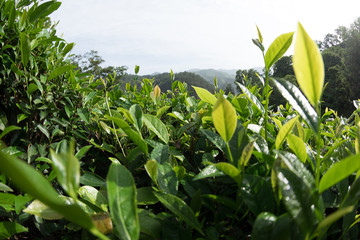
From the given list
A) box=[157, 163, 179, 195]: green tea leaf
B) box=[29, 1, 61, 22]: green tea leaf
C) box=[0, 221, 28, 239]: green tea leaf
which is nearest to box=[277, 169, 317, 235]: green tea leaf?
box=[157, 163, 179, 195]: green tea leaf

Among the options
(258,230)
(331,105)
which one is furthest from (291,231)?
(331,105)

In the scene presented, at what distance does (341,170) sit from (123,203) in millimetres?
424

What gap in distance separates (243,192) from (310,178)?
0.16 metres

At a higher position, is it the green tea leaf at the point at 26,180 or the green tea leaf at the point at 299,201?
the green tea leaf at the point at 26,180

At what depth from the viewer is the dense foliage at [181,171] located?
1.65ft

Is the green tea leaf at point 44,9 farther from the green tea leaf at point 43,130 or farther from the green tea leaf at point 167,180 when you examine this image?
the green tea leaf at point 167,180

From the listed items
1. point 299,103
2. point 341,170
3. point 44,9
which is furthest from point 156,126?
point 44,9

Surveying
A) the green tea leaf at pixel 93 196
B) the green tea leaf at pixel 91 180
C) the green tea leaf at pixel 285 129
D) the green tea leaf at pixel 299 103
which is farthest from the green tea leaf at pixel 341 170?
the green tea leaf at pixel 91 180

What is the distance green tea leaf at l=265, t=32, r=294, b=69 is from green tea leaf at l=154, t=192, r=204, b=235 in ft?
1.49

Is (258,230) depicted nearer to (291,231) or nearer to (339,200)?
(291,231)

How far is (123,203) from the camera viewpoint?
521 mm

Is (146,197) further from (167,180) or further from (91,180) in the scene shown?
(91,180)

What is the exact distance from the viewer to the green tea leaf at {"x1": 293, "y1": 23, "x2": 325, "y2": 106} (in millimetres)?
521

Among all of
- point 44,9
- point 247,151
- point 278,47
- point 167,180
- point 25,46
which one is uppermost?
point 44,9
